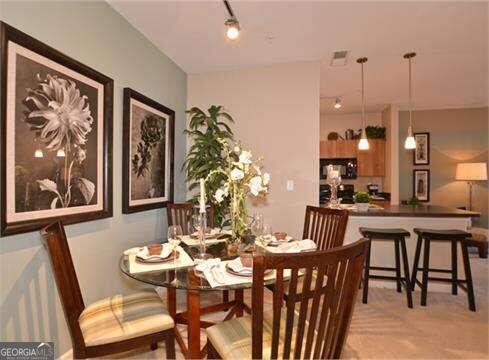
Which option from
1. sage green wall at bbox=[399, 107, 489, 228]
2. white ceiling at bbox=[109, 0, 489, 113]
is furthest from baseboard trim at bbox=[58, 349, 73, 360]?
sage green wall at bbox=[399, 107, 489, 228]

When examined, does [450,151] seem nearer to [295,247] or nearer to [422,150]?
[422,150]

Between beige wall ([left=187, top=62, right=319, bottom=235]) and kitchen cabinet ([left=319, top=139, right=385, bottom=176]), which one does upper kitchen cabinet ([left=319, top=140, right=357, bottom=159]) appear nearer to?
kitchen cabinet ([left=319, top=139, right=385, bottom=176])

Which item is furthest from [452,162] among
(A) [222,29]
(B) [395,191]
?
(A) [222,29]

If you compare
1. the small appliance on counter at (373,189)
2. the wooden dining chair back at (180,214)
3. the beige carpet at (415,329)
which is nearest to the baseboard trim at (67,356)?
the beige carpet at (415,329)

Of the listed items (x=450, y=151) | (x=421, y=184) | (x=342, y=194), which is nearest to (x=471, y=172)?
(x=450, y=151)

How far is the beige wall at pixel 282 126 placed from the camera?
135 inches

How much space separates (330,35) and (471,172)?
416cm

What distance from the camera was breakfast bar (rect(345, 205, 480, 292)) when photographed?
10.8 ft

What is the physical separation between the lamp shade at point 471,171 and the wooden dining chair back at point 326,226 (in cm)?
426

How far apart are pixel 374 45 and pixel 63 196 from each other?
3.20 metres

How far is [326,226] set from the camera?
234 centimetres

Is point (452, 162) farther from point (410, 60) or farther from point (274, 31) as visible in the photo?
point (274, 31)

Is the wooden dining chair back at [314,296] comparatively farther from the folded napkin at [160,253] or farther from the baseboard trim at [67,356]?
the baseboard trim at [67,356]

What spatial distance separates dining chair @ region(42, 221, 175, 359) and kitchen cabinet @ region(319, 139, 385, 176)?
4.92 metres
